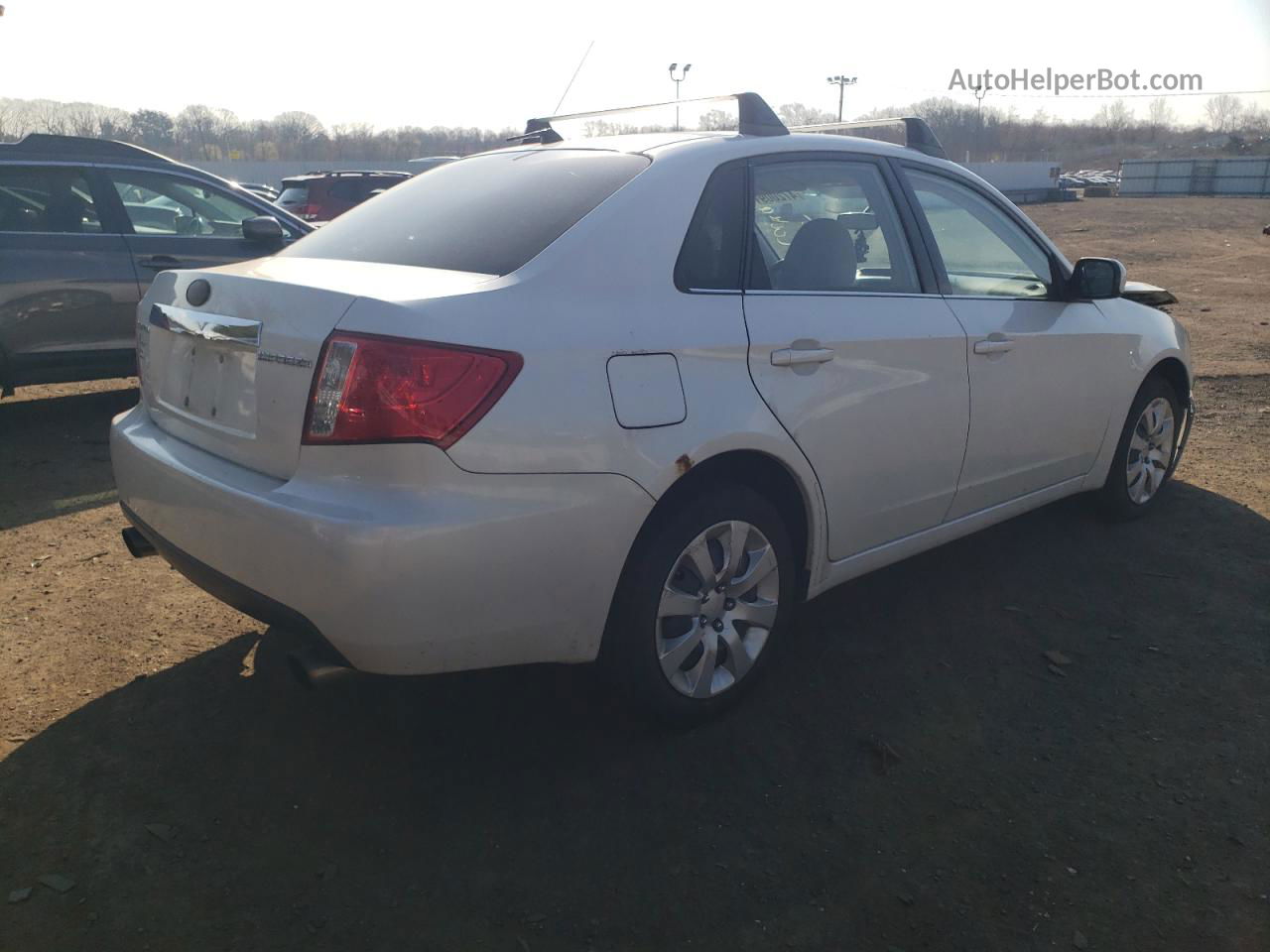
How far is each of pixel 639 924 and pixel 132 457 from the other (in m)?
2.00

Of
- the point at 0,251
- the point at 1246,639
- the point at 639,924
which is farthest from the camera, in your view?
the point at 0,251

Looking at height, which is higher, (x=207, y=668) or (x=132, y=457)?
(x=132, y=457)

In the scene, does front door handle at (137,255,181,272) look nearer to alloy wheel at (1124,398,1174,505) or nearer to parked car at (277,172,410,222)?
alloy wheel at (1124,398,1174,505)

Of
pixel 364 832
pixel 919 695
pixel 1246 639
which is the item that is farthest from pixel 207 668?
pixel 1246 639

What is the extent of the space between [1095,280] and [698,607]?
2.49 metres

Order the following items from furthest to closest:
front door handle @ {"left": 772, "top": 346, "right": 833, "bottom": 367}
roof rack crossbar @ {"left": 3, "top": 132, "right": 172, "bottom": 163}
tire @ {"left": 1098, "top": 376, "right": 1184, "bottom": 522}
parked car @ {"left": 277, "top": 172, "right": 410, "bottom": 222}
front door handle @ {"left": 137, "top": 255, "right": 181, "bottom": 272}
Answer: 1. parked car @ {"left": 277, "top": 172, "right": 410, "bottom": 222}
2. front door handle @ {"left": 137, "top": 255, "right": 181, "bottom": 272}
3. roof rack crossbar @ {"left": 3, "top": 132, "right": 172, "bottom": 163}
4. tire @ {"left": 1098, "top": 376, "right": 1184, "bottom": 522}
5. front door handle @ {"left": 772, "top": 346, "right": 833, "bottom": 367}

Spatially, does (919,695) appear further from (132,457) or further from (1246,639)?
(132,457)

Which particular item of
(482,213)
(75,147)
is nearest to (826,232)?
(482,213)

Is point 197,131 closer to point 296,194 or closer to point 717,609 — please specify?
point 296,194

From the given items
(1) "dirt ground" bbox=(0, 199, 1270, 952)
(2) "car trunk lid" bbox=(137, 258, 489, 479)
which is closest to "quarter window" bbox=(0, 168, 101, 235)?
(1) "dirt ground" bbox=(0, 199, 1270, 952)

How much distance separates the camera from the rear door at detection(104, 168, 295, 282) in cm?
694

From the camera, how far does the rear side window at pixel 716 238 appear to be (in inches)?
120

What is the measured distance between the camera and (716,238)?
3.18 meters

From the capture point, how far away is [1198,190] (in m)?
65.6
